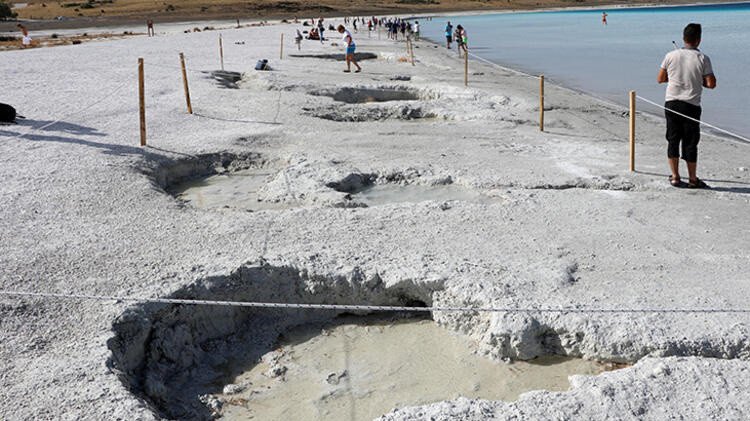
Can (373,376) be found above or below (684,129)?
below

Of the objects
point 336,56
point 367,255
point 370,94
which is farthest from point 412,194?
point 336,56

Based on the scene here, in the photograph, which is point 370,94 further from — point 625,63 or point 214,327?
point 625,63

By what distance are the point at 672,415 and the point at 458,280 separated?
1964 millimetres

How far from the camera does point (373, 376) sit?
4398 millimetres

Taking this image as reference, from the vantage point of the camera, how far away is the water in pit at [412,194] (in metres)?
7.54

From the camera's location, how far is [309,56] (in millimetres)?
28625

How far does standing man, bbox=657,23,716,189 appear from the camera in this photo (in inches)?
278

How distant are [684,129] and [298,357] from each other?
5.60 metres

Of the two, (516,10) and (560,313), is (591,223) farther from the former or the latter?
(516,10)

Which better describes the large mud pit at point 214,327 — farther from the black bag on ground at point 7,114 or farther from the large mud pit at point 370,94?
the large mud pit at point 370,94

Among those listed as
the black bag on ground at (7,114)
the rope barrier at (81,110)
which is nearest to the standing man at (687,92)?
the rope barrier at (81,110)

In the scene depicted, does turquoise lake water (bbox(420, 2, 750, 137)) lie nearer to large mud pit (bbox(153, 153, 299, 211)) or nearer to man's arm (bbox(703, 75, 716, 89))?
man's arm (bbox(703, 75, 716, 89))

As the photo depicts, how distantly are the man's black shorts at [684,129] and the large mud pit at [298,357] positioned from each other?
4281 millimetres

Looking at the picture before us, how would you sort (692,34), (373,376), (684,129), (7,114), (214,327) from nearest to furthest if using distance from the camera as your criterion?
(373,376)
(214,327)
(692,34)
(684,129)
(7,114)
